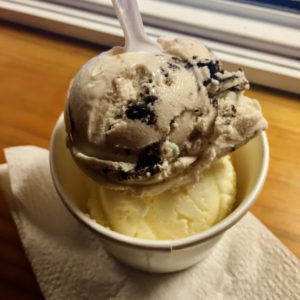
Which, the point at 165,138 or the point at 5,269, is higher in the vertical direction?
the point at 165,138

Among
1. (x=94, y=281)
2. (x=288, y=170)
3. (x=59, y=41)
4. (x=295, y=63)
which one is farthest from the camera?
(x=59, y=41)

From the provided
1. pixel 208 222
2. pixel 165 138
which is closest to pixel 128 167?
pixel 165 138

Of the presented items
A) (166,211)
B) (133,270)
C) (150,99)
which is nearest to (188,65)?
(150,99)

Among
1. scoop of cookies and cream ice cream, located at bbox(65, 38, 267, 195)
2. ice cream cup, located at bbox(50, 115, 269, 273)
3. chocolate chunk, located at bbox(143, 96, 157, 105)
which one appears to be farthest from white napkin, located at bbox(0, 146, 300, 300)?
chocolate chunk, located at bbox(143, 96, 157, 105)

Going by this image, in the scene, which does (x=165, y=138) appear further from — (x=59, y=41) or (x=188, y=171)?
(x=59, y=41)

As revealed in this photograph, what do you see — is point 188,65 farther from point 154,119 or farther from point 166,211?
point 166,211

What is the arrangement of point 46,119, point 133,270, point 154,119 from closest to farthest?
point 154,119 → point 133,270 → point 46,119
